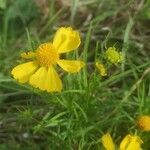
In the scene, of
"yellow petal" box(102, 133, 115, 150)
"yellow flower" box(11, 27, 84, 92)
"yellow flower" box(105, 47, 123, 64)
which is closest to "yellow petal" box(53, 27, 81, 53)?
"yellow flower" box(11, 27, 84, 92)

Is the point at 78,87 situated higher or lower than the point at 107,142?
higher

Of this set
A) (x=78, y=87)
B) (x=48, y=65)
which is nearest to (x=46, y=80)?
(x=48, y=65)

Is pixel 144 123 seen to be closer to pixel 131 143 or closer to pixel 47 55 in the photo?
pixel 131 143

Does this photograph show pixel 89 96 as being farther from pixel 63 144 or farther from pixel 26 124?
pixel 26 124

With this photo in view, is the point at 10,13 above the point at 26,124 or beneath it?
above

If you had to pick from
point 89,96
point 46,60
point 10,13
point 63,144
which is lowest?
point 63,144

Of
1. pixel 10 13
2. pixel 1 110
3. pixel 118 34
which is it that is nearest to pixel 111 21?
pixel 118 34
